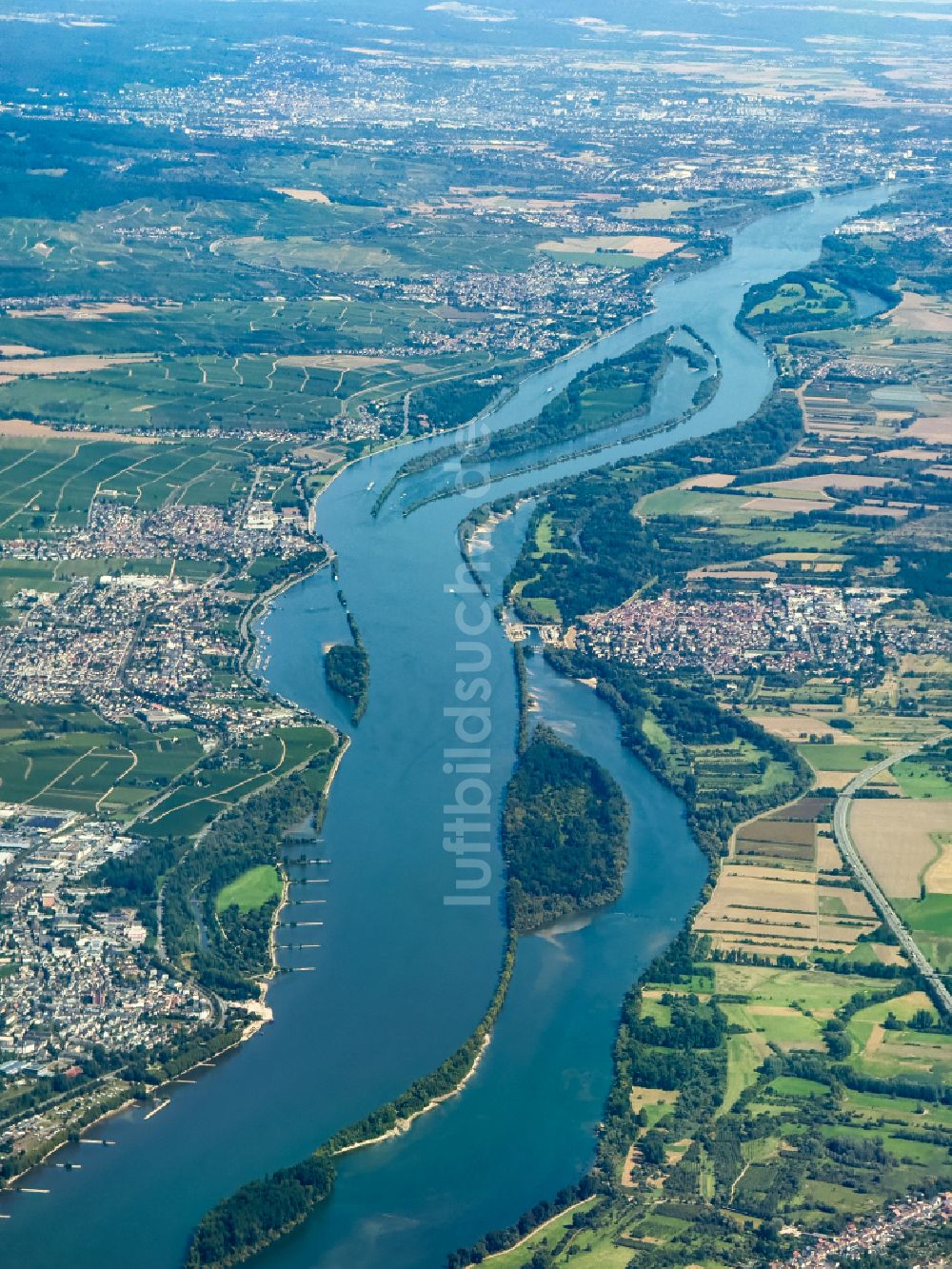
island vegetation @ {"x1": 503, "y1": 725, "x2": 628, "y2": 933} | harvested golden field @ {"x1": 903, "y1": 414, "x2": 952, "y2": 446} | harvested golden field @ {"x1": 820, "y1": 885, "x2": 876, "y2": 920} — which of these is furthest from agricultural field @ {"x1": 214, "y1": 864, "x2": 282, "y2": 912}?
harvested golden field @ {"x1": 903, "y1": 414, "x2": 952, "y2": 446}

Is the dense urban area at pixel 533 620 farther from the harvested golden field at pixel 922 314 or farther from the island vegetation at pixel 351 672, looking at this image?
the harvested golden field at pixel 922 314

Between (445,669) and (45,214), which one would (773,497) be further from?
(45,214)

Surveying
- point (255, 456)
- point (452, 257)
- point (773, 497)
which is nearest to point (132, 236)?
point (452, 257)

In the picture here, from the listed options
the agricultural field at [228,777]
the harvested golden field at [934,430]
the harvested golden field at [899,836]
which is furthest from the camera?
the harvested golden field at [934,430]

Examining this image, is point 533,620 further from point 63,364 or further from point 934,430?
point 63,364

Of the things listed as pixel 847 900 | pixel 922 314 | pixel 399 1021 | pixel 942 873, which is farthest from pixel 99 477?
pixel 922 314

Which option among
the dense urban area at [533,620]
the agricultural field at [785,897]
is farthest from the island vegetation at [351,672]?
the agricultural field at [785,897]
